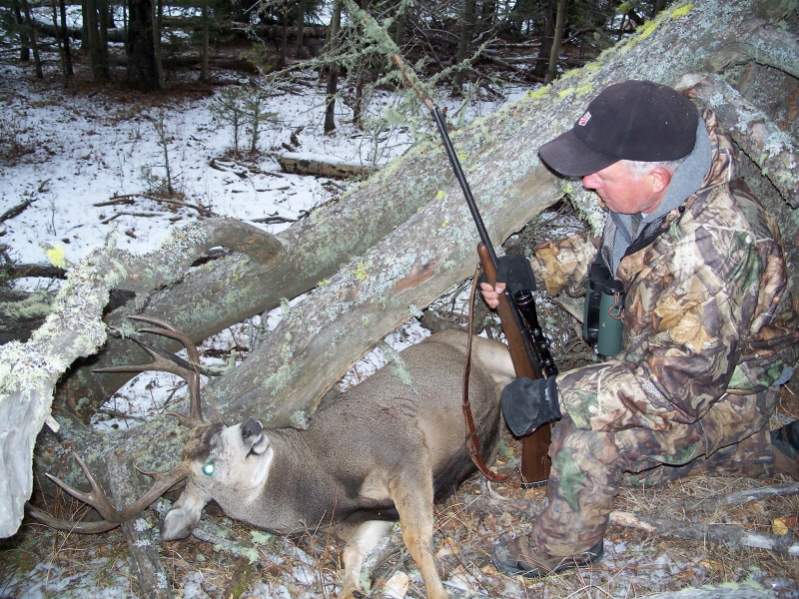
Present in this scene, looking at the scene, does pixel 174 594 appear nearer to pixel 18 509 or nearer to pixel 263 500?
pixel 263 500

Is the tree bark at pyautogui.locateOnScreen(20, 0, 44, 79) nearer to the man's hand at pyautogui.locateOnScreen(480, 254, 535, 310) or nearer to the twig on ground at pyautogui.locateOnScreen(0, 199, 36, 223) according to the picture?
the twig on ground at pyautogui.locateOnScreen(0, 199, 36, 223)

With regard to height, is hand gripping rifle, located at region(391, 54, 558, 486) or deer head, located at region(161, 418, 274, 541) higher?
hand gripping rifle, located at region(391, 54, 558, 486)

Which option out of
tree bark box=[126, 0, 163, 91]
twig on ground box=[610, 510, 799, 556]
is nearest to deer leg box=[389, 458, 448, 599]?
twig on ground box=[610, 510, 799, 556]

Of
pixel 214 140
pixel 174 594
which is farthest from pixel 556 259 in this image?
pixel 214 140

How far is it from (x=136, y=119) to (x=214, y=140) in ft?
7.98

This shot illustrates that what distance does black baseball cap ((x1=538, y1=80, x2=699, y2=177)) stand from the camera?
9.39 feet

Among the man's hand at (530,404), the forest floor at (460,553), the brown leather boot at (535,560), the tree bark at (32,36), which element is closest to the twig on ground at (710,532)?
the forest floor at (460,553)

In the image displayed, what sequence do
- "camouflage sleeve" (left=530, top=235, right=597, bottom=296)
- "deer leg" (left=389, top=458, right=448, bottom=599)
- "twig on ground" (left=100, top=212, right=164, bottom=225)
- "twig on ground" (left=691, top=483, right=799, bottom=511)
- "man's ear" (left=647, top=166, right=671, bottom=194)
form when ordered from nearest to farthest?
1. "man's ear" (left=647, top=166, right=671, bottom=194)
2. "deer leg" (left=389, top=458, right=448, bottom=599)
3. "twig on ground" (left=691, top=483, right=799, bottom=511)
4. "camouflage sleeve" (left=530, top=235, right=597, bottom=296)
5. "twig on ground" (left=100, top=212, right=164, bottom=225)

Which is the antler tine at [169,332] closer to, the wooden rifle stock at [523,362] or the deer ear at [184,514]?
the deer ear at [184,514]

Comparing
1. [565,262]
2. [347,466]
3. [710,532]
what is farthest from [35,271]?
[710,532]

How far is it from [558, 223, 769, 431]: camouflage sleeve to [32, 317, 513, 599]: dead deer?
1.33 meters

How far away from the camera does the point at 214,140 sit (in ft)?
40.0

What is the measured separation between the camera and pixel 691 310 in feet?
9.68

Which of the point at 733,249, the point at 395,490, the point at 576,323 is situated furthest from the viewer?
the point at 576,323
